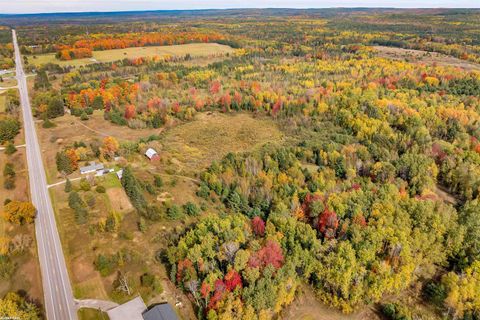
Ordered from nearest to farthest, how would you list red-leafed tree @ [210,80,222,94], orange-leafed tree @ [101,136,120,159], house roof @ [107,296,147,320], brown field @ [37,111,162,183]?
1. house roof @ [107,296,147,320]
2. orange-leafed tree @ [101,136,120,159]
3. brown field @ [37,111,162,183]
4. red-leafed tree @ [210,80,222,94]

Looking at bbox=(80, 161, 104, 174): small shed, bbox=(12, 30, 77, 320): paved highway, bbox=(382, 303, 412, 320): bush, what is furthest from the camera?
bbox=(80, 161, 104, 174): small shed

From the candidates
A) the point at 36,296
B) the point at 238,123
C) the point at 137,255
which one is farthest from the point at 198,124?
the point at 36,296

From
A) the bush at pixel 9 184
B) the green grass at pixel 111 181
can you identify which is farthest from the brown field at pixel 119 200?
the bush at pixel 9 184

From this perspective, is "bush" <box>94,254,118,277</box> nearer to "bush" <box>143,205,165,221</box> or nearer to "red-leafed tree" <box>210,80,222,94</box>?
"bush" <box>143,205,165,221</box>

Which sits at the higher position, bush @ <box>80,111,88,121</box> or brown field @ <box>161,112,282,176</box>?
bush @ <box>80,111,88,121</box>

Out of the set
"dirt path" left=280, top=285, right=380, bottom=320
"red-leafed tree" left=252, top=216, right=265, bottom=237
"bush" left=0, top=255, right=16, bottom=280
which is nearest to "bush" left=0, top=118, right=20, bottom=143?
"bush" left=0, top=255, right=16, bottom=280

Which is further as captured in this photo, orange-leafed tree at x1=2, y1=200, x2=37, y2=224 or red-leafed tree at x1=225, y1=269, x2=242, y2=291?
orange-leafed tree at x1=2, y1=200, x2=37, y2=224
